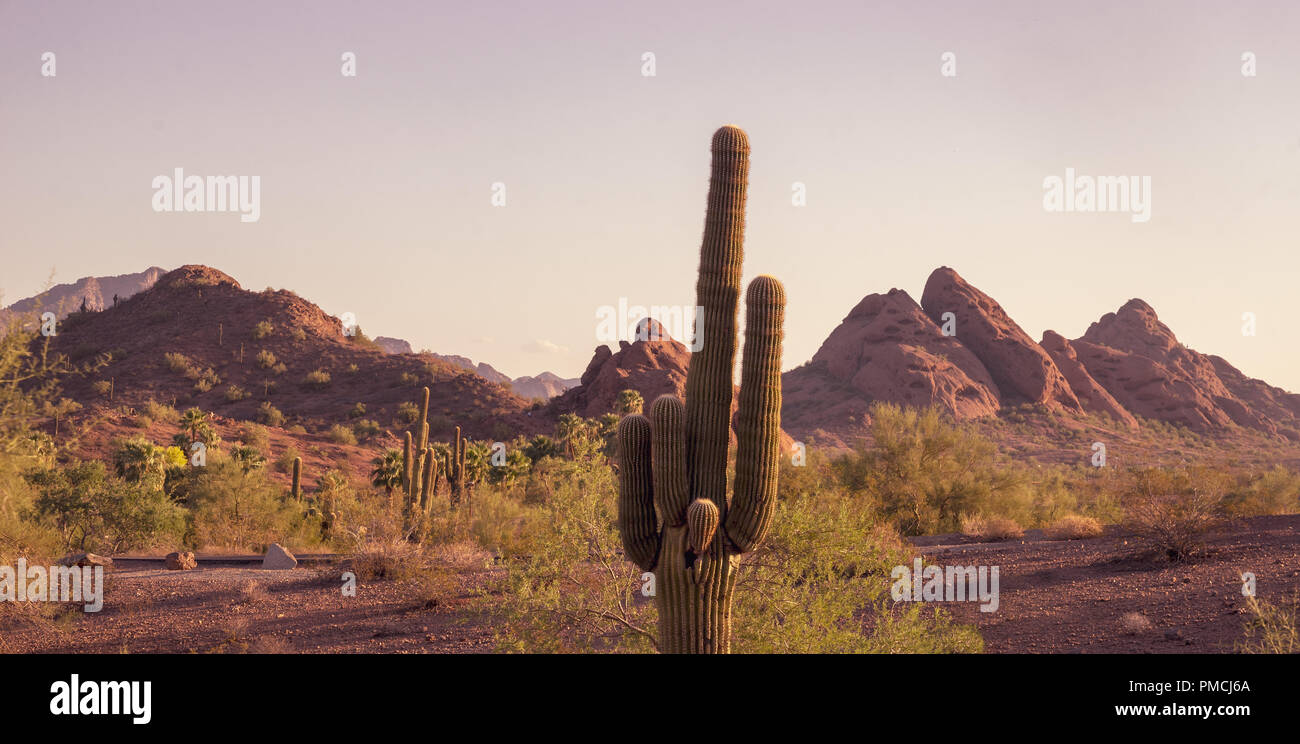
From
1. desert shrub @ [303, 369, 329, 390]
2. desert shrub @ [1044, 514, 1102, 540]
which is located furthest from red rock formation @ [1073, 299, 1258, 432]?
desert shrub @ [1044, 514, 1102, 540]

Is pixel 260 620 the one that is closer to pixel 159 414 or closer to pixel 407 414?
pixel 159 414

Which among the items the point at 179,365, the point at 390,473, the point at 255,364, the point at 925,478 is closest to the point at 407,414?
the point at 255,364

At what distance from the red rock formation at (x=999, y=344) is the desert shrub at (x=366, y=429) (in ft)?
171

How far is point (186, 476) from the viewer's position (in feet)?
87.7

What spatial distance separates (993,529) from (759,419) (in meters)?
15.7

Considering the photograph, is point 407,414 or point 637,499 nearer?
point 637,499

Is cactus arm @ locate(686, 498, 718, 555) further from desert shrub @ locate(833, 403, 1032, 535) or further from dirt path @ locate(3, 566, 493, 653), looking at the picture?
desert shrub @ locate(833, 403, 1032, 535)

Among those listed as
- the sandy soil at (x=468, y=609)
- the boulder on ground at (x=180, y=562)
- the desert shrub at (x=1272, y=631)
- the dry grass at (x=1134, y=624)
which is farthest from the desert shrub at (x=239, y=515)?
the desert shrub at (x=1272, y=631)

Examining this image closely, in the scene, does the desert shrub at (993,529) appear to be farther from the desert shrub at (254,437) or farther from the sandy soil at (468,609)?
the desert shrub at (254,437)

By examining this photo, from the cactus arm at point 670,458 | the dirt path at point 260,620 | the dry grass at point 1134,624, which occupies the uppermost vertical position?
the cactus arm at point 670,458

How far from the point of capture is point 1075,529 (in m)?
18.4

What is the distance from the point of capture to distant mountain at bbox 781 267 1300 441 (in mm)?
71812

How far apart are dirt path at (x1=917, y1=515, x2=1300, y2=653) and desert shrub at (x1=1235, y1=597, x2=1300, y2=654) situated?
22cm

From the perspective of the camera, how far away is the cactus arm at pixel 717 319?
7.60 m
